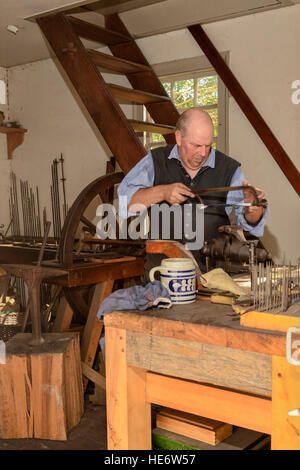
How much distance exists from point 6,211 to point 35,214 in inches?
22.5

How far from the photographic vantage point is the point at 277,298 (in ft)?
5.00

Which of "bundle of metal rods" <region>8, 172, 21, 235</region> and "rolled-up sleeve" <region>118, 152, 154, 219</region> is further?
"bundle of metal rods" <region>8, 172, 21, 235</region>

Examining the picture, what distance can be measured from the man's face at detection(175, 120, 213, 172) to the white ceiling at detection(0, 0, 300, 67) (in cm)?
168

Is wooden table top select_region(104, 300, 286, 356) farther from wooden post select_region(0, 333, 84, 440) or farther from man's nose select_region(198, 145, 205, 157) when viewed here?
wooden post select_region(0, 333, 84, 440)

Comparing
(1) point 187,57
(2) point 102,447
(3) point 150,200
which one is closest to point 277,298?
(3) point 150,200

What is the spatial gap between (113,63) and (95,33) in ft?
1.01

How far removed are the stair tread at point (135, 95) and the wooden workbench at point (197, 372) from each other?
8.35 ft

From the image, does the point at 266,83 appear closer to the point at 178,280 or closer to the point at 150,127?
the point at 150,127

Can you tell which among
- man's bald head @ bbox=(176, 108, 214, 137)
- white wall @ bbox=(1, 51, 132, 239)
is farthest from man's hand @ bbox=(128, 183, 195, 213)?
white wall @ bbox=(1, 51, 132, 239)

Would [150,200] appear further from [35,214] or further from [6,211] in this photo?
[6,211]

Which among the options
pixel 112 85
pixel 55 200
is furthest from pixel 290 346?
pixel 55 200

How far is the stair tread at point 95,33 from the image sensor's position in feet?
13.1

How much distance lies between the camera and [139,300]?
1.67 meters

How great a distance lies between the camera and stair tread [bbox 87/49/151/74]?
12.5ft
